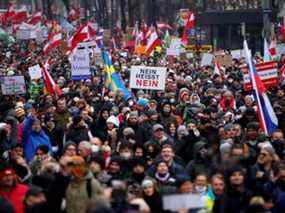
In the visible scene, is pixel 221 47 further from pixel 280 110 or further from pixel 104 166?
pixel 104 166

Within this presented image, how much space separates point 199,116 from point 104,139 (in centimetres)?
149

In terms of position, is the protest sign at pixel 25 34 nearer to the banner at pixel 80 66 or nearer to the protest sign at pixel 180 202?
the banner at pixel 80 66

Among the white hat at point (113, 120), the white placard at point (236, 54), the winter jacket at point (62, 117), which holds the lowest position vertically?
the white placard at point (236, 54)

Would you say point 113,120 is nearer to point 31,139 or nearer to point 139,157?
point 31,139

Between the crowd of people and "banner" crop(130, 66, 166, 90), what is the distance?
31.2 inches

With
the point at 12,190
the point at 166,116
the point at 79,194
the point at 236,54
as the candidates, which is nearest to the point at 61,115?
the point at 166,116

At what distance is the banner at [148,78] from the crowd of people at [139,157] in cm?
79

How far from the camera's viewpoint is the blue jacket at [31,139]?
50.8ft

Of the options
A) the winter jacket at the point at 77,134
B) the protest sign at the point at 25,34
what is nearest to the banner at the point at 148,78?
the winter jacket at the point at 77,134

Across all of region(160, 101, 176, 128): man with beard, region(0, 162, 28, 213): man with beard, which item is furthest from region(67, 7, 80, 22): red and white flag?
region(0, 162, 28, 213): man with beard

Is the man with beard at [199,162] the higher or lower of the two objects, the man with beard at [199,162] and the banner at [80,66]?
the higher

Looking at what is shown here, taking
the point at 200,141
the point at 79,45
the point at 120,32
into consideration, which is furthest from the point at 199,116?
the point at 120,32

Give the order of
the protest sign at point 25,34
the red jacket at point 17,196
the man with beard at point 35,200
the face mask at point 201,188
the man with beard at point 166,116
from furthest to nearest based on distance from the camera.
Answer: the protest sign at point 25,34 → the man with beard at point 166,116 → the face mask at point 201,188 → the red jacket at point 17,196 → the man with beard at point 35,200

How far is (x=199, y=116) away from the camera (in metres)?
17.5
